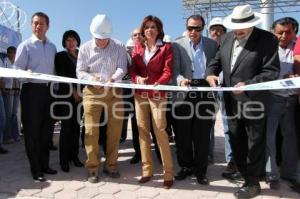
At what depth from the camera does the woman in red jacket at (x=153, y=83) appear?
14.4 feet

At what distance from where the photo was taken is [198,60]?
454 centimetres

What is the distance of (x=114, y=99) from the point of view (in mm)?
4660

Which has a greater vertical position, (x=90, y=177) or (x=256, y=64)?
(x=256, y=64)

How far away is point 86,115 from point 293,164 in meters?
2.62

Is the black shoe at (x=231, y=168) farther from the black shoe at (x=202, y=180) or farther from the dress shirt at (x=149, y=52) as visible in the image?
the dress shirt at (x=149, y=52)

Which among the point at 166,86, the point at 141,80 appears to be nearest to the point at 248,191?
the point at 166,86

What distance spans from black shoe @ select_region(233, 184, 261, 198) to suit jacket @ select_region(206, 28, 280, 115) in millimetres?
857

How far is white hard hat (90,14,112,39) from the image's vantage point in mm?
4406

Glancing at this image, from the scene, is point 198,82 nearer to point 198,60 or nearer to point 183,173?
point 198,60

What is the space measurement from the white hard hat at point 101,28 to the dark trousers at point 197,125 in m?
1.25

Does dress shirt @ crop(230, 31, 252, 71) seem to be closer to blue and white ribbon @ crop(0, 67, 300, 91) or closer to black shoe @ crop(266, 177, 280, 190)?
blue and white ribbon @ crop(0, 67, 300, 91)

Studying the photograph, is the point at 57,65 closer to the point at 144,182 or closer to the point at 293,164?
the point at 144,182

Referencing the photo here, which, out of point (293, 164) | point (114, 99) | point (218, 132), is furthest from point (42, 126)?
point (218, 132)

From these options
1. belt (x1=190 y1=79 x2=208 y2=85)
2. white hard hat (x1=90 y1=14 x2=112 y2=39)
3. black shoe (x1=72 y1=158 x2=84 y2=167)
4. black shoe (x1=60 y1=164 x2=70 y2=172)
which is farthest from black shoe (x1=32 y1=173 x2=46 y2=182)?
belt (x1=190 y1=79 x2=208 y2=85)
